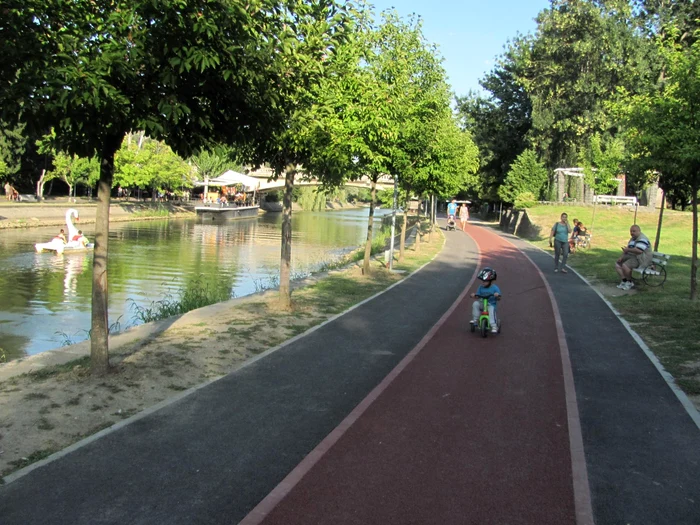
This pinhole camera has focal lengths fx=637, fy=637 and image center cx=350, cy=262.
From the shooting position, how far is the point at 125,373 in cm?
719

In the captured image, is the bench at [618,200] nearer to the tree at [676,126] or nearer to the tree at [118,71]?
the tree at [676,126]

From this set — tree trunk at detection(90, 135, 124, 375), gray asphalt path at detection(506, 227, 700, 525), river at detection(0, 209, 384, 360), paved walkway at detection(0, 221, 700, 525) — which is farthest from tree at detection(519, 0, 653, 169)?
tree trunk at detection(90, 135, 124, 375)

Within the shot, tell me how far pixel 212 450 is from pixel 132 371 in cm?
246

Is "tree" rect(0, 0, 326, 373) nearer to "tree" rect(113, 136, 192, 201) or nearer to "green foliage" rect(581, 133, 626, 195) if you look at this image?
"green foliage" rect(581, 133, 626, 195)

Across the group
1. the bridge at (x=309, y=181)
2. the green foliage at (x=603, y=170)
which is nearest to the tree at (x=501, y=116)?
the bridge at (x=309, y=181)

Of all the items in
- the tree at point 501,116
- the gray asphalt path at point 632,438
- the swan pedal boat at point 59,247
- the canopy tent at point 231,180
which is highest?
the tree at point 501,116

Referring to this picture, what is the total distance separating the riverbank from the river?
9.93 feet

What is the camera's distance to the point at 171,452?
204 inches

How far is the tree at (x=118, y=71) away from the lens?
226 inches

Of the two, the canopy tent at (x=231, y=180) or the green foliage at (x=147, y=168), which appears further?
the canopy tent at (x=231, y=180)

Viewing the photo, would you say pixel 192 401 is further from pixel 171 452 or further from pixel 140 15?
pixel 140 15

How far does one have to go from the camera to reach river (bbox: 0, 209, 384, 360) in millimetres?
13617

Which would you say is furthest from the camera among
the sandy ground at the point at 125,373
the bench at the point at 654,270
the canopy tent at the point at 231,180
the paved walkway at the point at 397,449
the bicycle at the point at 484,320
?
the canopy tent at the point at 231,180

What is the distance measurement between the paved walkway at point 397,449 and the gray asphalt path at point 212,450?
2 cm
